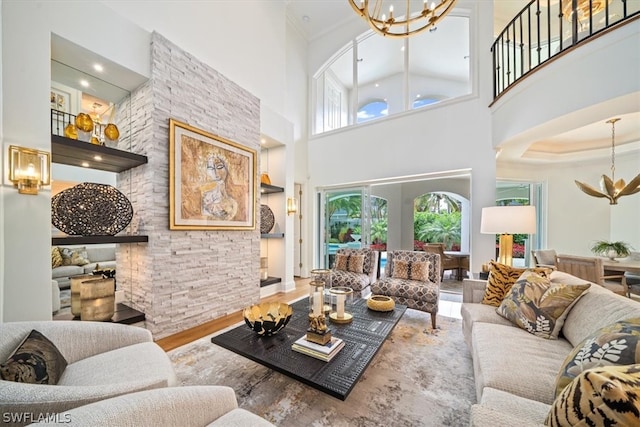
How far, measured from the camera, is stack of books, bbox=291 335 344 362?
167cm

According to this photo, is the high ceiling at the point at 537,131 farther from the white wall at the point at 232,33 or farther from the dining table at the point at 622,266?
the dining table at the point at 622,266

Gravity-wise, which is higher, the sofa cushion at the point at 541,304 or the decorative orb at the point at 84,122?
the decorative orb at the point at 84,122

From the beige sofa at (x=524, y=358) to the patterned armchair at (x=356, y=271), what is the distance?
191 centimetres

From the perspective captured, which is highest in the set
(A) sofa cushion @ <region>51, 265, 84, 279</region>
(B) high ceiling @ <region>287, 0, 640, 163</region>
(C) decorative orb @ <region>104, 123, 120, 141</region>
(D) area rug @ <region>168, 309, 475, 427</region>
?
(B) high ceiling @ <region>287, 0, 640, 163</region>

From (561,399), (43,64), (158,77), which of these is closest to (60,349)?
(43,64)

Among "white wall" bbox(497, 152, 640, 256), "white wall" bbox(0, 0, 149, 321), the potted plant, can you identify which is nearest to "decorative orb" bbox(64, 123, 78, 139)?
"white wall" bbox(0, 0, 149, 321)

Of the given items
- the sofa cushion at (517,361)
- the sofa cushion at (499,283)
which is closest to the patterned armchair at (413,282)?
the sofa cushion at (499,283)

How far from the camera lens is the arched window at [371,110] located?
5.88 m

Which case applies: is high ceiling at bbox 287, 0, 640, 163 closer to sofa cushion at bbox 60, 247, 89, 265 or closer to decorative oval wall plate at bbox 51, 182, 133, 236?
decorative oval wall plate at bbox 51, 182, 133, 236

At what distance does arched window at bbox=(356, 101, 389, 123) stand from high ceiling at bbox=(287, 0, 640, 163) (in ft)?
5.52

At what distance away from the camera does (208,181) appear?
3.33 m

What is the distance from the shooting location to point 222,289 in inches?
138

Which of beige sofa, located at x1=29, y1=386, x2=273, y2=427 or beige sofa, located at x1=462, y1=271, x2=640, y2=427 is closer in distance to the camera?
beige sofa, located at x1=29, y1=386, x2=273, y2=427

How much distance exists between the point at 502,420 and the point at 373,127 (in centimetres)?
518
